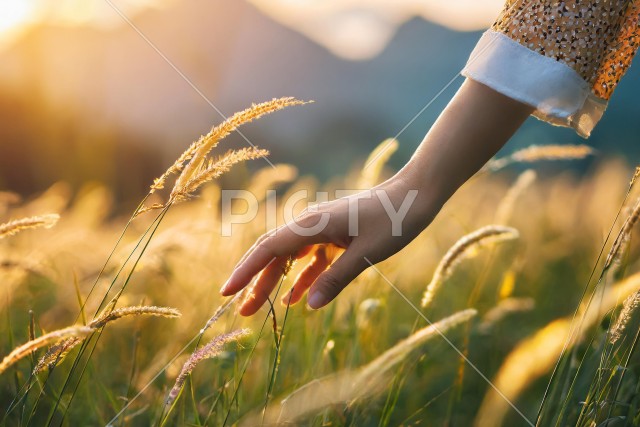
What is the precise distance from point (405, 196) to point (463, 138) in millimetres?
179

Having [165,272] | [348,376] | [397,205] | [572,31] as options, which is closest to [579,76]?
[572,31]

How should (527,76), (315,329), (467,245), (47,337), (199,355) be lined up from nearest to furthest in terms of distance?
1. (47,337)
2. (199,355)
3. (527,76)
4. (467,245)
5. (315,329)

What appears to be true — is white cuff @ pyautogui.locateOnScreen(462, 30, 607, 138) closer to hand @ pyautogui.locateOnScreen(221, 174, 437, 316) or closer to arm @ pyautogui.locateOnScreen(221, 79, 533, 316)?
arm @ pyautogui.locateOnScreen(221, 79, 533, 316)

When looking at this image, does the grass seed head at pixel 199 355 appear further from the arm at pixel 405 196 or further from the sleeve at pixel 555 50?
the sleeve at pixel 555 50

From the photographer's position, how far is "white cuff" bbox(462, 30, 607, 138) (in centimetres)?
127

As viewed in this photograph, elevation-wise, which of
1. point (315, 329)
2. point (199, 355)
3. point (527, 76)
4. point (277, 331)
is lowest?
point (315, 329)

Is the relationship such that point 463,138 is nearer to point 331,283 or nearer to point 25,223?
point 331,283

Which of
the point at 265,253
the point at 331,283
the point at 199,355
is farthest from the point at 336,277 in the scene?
the point at 199,355

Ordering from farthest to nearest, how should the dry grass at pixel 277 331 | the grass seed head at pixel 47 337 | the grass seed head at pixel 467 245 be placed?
the grass seed head at pixel 467 245
the dry grass at pixel 277 331
the grass seed head at pixel 47 337

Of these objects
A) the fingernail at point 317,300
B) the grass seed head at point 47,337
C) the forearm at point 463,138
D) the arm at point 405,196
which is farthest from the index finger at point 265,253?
the grass seed head at point 47,337

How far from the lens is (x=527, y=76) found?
1.27m

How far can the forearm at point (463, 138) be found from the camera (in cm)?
131

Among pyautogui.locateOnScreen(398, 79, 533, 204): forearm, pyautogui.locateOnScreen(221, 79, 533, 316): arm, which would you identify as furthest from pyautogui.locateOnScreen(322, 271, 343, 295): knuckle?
pyautogui.locateOnScreen(398, 79, 533, 204): forearm

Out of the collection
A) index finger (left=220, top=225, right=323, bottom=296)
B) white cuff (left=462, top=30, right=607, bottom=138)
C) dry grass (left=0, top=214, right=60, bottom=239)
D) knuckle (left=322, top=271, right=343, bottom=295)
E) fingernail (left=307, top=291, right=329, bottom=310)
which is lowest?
fingernail (left=307, top=291, right=329, bottom=310)
